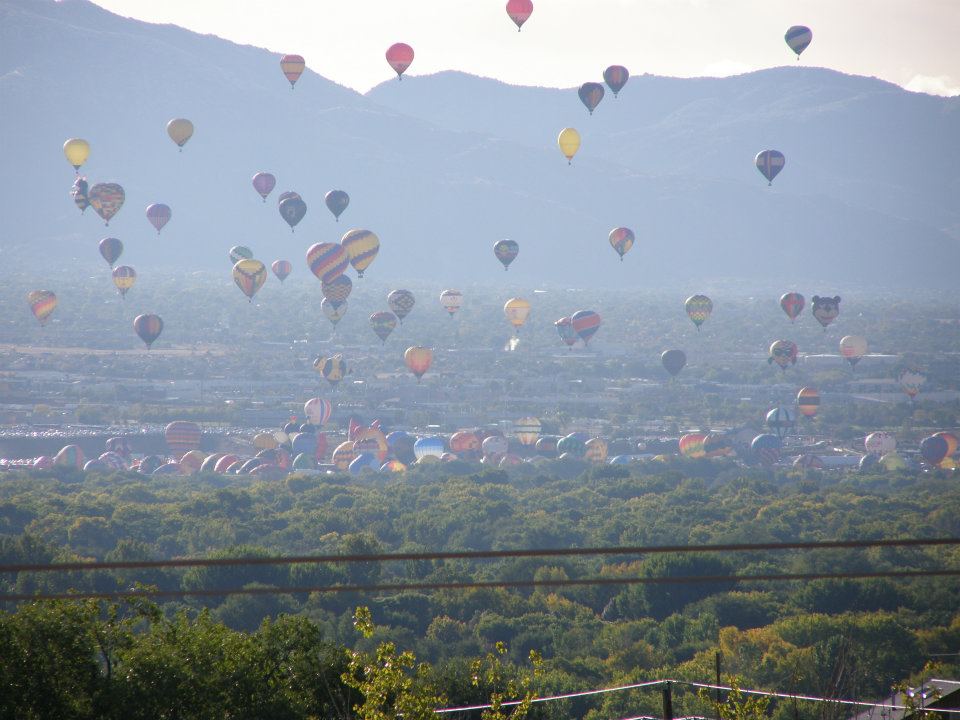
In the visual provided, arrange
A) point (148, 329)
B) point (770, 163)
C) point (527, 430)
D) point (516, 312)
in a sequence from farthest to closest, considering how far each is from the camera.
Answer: point (516, 312)
point (527, 430)
point (148, 329)
point (770, 163)

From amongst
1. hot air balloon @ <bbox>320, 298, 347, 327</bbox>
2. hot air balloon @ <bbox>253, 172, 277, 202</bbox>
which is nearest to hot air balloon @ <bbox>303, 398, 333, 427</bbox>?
hot air balloon @ <bbox>320, 298, 347, 327</bbox>

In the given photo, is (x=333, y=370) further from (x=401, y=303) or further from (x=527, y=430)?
(x=401, y=303)

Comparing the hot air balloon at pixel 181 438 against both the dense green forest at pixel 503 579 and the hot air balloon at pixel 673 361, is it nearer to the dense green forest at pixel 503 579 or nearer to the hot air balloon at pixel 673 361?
the dense green forest at pixel 503 579

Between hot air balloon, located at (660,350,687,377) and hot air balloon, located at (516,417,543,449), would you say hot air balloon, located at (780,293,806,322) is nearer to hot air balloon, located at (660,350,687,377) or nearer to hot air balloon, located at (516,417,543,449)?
hot air balloon, located at (660,350,687,377)

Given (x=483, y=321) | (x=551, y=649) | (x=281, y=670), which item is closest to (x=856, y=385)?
(x=483, y=321)

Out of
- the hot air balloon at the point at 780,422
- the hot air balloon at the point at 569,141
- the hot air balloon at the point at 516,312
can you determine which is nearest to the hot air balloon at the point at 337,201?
the hot air balloon at the point at 569,141

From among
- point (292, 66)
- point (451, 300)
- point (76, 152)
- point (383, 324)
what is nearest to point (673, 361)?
point (451, 300)
